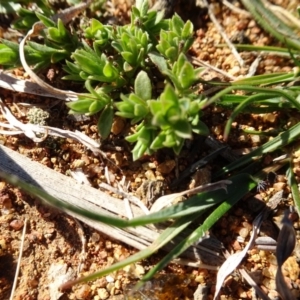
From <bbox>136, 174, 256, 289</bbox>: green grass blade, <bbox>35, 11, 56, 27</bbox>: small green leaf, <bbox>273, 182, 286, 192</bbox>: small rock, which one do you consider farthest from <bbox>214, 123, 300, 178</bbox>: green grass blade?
<bbox>35, 11, 56, 27</bbox>: small green leaf

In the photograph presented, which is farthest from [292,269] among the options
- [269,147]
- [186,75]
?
[186,75]

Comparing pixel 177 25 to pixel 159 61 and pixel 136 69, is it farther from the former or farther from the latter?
pixel 136 69

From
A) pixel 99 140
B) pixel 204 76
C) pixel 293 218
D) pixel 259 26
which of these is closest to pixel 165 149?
pixel 99 140

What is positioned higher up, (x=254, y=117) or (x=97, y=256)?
(x=254, y=117)

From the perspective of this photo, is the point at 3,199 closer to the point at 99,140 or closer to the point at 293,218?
the point at 99,140

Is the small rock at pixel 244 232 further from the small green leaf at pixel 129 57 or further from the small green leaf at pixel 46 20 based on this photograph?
the small green leaf at pixel 46 20
